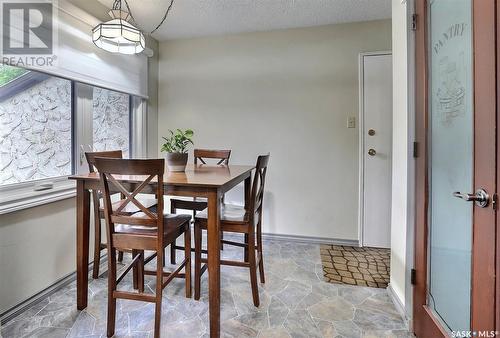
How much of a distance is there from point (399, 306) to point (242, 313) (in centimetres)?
102

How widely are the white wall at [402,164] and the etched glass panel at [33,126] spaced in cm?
254

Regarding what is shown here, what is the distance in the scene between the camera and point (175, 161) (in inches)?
80.4

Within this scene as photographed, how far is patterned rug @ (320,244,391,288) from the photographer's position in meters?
2.21

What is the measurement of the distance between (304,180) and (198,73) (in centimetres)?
181

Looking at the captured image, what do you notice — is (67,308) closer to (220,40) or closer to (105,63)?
(105,63)

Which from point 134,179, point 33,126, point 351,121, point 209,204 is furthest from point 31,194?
point 351,121

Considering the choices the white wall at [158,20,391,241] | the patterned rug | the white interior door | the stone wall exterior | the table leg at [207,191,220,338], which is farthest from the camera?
the white wall at [158,20,391,241]

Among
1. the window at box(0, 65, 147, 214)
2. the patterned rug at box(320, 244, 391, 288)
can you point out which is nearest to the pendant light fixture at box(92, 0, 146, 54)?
the window at box(0, 65, 147, 214)

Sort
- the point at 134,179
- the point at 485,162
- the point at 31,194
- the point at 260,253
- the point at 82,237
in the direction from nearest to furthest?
1. the point at 485,162
2. the point at 134,179
3. the point at 82,237
4. the point at 31,194
5. the point at 260,253

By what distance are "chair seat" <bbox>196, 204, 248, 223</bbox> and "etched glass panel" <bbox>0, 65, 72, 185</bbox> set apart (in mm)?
1291

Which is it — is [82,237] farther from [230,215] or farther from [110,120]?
[110,120]

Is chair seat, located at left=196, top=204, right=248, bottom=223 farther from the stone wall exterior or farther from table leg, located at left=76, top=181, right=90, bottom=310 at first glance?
the stone wall exterior

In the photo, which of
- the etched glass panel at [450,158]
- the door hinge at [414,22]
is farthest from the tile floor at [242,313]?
the door hinge at [414,22]

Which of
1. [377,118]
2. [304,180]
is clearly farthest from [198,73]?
[377,118]
